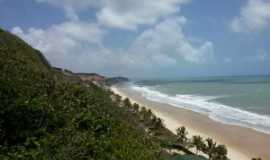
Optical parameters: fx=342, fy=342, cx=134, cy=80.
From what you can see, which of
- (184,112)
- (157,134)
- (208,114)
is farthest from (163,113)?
(157,134)

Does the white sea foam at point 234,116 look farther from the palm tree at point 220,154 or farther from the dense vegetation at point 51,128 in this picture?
the dense vegetation at point 51,128

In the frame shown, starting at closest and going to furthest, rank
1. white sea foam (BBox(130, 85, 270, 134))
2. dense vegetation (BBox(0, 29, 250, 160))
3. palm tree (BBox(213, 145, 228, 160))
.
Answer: dense vegetation (BBox(0, 29, 250, 160)) < palm tree (BBox(213, 145, 228, 160)) < white sea foam (BBox(130, 85, 270, 134))

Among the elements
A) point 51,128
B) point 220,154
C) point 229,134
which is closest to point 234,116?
point 229,134

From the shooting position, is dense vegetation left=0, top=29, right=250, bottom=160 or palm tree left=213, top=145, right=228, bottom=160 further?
palm tree left=213, top=145, right=228, bottom=160

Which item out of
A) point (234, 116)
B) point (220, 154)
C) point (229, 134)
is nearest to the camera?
point (220, 154)

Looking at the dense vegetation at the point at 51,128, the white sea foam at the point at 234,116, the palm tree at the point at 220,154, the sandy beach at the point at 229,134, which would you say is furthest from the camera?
the white sea foam at the point at 234,116

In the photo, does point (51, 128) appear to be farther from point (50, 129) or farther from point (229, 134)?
point (229, 134)

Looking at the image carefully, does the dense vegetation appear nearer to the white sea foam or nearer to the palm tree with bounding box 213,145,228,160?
the palm tree with bounding box 213,145,228,160

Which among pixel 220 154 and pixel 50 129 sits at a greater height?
pixel 50 129

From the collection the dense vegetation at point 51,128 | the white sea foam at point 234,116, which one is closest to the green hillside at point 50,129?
the dense vegetation at point 51,128

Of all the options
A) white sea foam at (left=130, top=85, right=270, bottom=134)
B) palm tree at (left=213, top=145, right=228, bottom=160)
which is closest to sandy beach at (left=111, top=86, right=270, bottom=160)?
white sea foam at (left=130, top=85, right=270, bottom=134)

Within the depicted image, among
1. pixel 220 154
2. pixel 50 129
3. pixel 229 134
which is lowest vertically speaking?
pixel 220 154

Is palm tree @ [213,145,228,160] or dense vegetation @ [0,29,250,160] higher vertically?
dense vegetation @ [0,29,250,160]

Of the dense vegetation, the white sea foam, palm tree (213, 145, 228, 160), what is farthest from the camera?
the white sea foam
